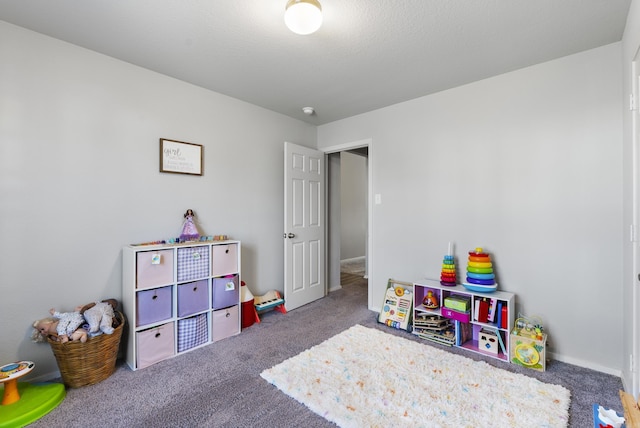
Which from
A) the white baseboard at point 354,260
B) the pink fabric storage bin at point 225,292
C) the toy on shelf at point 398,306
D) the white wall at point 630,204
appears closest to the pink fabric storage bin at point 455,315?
the toy on shelf at point 398,306

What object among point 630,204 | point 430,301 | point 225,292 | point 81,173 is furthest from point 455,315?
point 81,173

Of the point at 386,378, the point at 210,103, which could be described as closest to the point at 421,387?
the point at 386,378

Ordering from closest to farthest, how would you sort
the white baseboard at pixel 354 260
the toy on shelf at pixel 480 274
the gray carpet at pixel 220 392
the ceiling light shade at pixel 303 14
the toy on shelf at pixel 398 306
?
the ceiling light shade at pixel 303 14
the gray carpet at pixel 220 392
the toy on shelf at pixel 480 274
the toy on shelf at pixel 398 306
the white baseboard at pixel 354 260

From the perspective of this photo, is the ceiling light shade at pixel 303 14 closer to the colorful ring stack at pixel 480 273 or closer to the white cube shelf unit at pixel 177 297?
the white cube shelf unit at pixel 177 297

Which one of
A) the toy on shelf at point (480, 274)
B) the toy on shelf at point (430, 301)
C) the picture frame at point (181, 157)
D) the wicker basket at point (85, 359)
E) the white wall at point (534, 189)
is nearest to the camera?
the wicker basket at point (85, 359)

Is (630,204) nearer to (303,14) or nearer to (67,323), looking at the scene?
(303,14)

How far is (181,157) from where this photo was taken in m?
2.71

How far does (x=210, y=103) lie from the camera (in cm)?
294

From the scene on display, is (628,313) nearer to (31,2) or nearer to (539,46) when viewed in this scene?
(539,46)

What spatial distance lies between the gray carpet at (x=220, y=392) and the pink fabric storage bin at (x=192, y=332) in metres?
0.09

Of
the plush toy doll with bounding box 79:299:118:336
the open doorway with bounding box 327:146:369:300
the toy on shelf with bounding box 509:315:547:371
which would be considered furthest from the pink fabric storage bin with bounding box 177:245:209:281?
the open doorway with bounding box 327:146:369:300

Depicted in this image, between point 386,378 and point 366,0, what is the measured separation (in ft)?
7.99

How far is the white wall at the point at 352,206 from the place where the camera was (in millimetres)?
6801

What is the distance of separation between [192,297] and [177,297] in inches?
4.9
